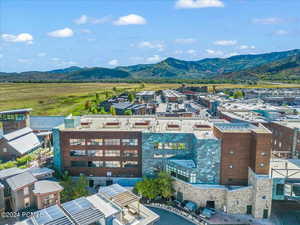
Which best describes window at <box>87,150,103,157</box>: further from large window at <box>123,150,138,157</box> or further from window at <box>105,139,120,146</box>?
large window at <box>123,150,138,157</box>

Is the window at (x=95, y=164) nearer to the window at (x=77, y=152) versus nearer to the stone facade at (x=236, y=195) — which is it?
the window at (x=77, y=152)

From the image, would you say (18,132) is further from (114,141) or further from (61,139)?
(114,141)

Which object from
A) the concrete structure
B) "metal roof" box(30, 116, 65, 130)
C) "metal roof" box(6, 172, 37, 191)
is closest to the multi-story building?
"metal roof" box(6, 172, 37, 191)

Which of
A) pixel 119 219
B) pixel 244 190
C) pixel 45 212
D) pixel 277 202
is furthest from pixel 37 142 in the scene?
pixel 277 202

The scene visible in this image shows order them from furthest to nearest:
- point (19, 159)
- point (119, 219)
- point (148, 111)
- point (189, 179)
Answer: point (148, 111) < point (19, 159) < point (189, 179) < point (119, 219)

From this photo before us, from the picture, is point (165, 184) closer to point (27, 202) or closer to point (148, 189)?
point (148, 189)
